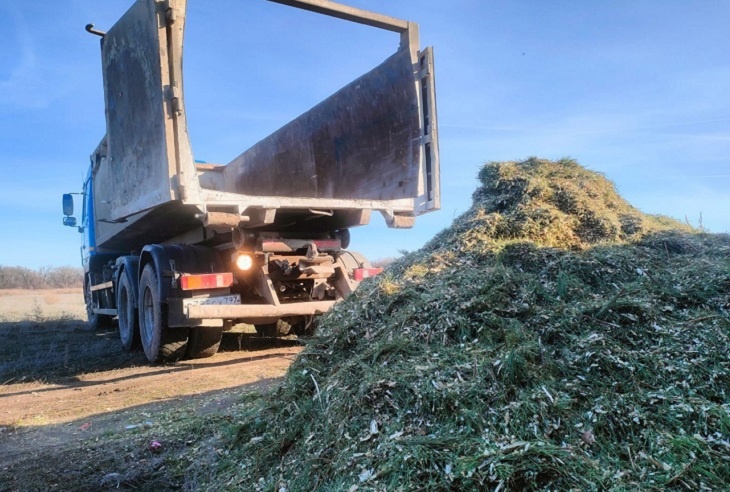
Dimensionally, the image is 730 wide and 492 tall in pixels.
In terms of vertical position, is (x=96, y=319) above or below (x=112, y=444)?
below

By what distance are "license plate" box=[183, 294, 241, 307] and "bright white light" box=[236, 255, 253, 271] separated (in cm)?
34

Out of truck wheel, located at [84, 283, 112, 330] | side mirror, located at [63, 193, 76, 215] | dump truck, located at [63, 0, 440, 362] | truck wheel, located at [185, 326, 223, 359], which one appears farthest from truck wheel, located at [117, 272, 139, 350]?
side mirror, located at [63, 193, 76, 215]

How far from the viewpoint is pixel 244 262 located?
616 centimetres

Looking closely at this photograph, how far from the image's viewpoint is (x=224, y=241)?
6387mm

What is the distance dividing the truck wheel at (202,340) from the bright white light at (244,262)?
0.89 meters

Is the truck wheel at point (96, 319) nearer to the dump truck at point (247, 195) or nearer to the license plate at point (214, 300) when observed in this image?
the dump truck at point (247, 195)

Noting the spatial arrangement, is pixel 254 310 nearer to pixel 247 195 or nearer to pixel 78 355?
pixel 247 195

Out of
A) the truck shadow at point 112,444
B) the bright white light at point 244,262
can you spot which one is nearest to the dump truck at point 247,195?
the bright white light at point 244,262

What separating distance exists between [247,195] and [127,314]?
114 inches

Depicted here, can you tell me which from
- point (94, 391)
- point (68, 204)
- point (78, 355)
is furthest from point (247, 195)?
point (68, 204)

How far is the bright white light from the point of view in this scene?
20.1ft

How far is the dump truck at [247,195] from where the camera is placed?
482 centimetres

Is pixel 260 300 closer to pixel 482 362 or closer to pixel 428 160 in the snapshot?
pixel 428 160

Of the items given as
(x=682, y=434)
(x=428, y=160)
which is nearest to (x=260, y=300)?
(x=428, y=160)
